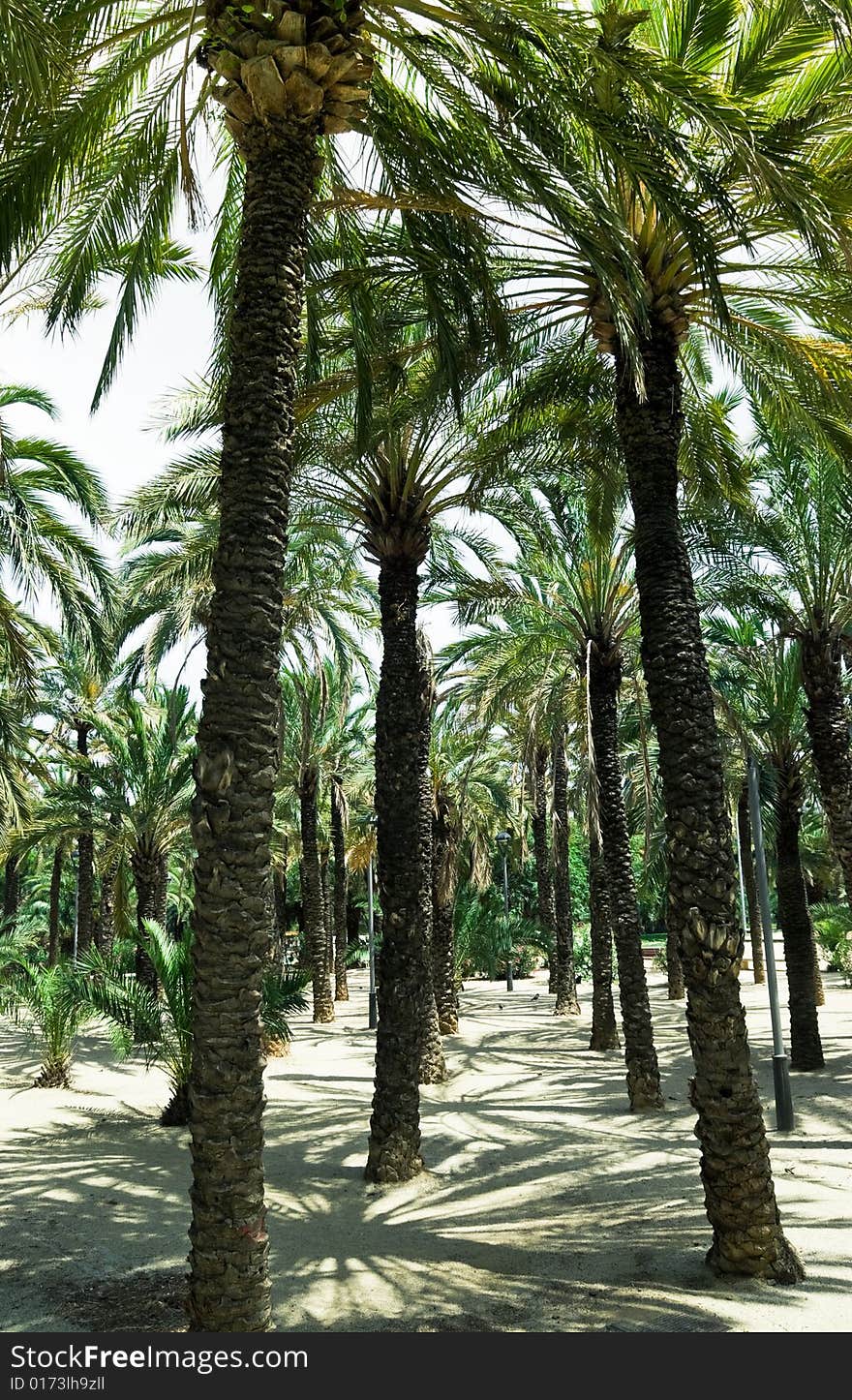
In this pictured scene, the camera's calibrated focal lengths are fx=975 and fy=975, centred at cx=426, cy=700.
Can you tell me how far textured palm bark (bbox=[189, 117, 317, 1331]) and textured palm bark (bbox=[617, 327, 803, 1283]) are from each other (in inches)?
119

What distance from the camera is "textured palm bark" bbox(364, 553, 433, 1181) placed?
946cm

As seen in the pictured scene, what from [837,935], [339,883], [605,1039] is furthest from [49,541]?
[837,935]

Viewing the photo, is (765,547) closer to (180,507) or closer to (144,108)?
(180,507)

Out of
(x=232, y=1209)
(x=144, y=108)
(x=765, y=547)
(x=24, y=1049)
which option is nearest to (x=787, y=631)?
(x=765, y=547)

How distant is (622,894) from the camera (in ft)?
47.2

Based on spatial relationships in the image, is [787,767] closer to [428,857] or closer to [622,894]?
[622,894]

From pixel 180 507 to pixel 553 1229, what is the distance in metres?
9.58

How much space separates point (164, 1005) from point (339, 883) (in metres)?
21.2

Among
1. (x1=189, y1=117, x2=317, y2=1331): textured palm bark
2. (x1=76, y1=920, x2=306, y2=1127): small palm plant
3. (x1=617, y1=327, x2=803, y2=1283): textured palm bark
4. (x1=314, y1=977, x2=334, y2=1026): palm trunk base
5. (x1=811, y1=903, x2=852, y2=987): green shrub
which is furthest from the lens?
(x1=811, y1=903, x2=852, y2=987): green shrub

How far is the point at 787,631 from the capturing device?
13148 millimetres

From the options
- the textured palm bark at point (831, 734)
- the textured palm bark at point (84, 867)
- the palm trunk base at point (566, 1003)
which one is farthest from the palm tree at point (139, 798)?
the textured palm bark at point (831, 734)

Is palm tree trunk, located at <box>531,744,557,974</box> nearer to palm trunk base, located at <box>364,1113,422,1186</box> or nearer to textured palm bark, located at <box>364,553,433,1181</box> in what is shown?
textured palm bark, located at <box>364,553,433,1181</box>

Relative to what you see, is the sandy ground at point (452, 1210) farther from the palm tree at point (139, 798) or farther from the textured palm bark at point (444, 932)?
the palm tree at point (139, 798)

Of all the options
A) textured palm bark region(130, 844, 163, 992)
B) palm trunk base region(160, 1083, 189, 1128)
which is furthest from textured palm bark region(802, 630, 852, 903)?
textured palm bark region(130, 844, 163, 992)
